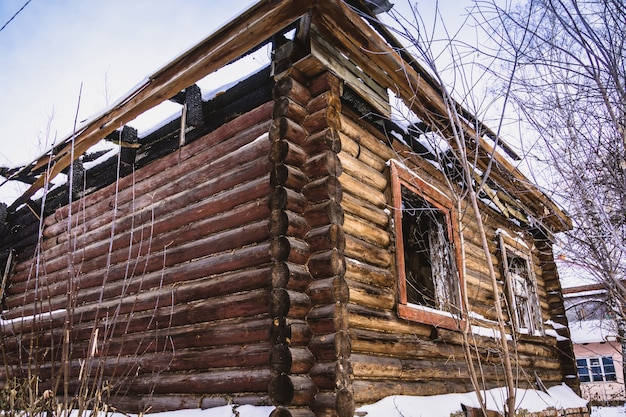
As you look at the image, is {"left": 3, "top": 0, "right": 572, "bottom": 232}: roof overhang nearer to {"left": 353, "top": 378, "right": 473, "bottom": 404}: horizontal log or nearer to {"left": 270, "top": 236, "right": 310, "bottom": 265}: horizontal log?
{"left": 270, "top": 236, "right": 310, "bottom": 265}: horizontal log

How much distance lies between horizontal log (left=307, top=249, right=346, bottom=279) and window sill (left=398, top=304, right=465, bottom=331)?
119 cm

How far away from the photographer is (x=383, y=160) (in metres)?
5.75

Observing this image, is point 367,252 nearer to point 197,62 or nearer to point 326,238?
point 326,238

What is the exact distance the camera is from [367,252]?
4.91m

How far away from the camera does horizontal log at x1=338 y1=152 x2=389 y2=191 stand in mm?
4949

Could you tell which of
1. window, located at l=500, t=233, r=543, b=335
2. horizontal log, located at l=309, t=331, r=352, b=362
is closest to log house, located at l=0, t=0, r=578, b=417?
horizontal log, located at l=309, t=331, r=352, b=362

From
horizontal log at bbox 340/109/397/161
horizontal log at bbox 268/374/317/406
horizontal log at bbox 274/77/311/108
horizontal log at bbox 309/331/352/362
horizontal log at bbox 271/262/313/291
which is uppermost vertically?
horizontal log at bbox 274/77/311/108

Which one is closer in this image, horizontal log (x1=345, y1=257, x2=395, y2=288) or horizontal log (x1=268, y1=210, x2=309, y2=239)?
horizontal log (x1=268, y1=210, x2=309, y2=239)

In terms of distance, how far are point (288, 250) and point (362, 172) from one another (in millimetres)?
1526

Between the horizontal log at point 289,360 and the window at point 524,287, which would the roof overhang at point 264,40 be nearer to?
the horizontal log at point 289,360

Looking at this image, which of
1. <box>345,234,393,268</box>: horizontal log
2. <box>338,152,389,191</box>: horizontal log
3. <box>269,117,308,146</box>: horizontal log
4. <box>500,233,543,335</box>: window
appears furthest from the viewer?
<box>500,233,543,335</box>: window

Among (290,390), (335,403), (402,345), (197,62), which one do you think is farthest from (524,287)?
(197,62)

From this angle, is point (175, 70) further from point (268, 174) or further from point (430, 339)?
point (430, 339)

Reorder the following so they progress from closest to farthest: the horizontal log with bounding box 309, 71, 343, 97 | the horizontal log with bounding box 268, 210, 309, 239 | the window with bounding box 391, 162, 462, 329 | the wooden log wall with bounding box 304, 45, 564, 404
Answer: the horizontal log with bounding box 268, 210, 309, 239 → the wooden log wall with bounding box 304, 45, 564, 404 → the horizontal log with bounding box 309, 71, 343, 97 → the window with bounding box 391, 162, 462, 329
